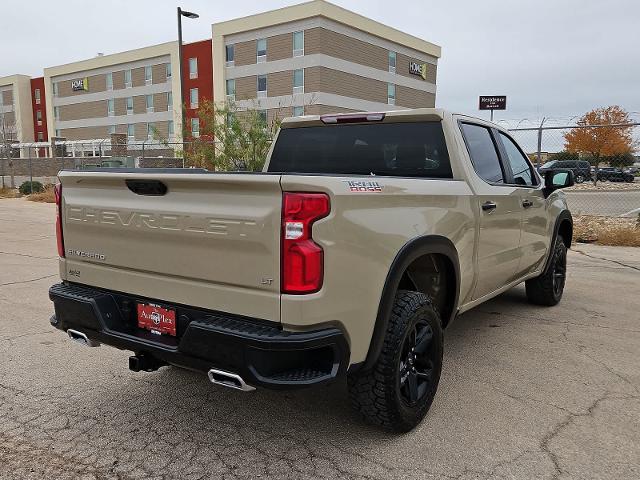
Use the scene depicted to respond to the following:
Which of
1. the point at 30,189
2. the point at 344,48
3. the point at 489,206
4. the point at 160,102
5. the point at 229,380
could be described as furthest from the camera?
the point at 160,102

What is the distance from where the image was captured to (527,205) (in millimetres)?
4789

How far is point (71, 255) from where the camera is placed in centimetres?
333

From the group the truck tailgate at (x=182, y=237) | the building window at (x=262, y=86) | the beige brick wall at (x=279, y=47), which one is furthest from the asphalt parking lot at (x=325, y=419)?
the building window at (x=262, y=86)

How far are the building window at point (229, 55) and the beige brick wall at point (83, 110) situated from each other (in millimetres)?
18668

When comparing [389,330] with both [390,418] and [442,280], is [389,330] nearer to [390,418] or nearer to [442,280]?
[390,418]

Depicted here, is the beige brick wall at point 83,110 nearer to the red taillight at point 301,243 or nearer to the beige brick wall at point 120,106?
the beige brick wall at point 120,106

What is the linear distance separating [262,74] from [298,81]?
3.89 m

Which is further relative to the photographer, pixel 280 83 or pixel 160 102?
pixel 160 102

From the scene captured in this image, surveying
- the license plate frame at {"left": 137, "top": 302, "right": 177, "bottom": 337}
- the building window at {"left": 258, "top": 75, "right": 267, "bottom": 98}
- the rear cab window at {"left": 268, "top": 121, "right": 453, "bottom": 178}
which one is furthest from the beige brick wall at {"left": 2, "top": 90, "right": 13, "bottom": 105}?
the license plate frame at {"left": 137, "top": 302, "right": 177, "bottom": 337}

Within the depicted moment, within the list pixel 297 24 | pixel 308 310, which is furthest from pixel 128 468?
pixel 297 24

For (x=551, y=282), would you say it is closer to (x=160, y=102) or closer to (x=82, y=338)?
(x=82, y=338)

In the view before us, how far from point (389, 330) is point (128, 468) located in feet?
4.99

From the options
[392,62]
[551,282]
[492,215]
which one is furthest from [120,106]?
[492,215]

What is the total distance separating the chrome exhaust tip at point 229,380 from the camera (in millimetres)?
2543
